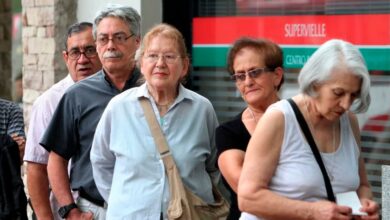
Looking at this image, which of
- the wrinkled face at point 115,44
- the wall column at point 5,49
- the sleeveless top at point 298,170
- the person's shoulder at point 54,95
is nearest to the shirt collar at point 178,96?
the wrinkled face at point 115,44

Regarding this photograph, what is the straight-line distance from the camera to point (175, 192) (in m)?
4.91

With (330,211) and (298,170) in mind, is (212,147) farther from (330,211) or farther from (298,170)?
(330,211)

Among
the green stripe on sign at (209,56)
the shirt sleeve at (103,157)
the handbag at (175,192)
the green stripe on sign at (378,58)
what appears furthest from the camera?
the green stripe on sign at (209,56)

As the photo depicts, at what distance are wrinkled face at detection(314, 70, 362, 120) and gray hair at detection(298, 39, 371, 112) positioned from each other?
0.02 m

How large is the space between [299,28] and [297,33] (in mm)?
37

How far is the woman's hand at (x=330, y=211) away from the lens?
153 inches

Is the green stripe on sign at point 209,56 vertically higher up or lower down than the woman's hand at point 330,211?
higher up

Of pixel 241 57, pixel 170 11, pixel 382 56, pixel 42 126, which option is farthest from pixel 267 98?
pixel 170 11

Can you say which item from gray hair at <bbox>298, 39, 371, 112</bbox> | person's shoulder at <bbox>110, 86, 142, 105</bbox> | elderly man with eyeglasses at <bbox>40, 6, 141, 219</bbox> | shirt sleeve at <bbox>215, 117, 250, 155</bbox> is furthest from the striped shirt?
gray hair at <bbox>298, 39, 371, 112</bbox>

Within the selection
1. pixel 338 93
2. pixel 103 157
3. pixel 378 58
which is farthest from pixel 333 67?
pixel 378 58

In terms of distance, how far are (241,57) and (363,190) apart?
782 mm

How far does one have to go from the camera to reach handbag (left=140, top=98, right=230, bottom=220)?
4.89m

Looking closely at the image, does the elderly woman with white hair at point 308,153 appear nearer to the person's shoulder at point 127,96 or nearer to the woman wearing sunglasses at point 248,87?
the woman wearing sunglasses at point 248,87

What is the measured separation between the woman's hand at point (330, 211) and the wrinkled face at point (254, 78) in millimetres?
757
